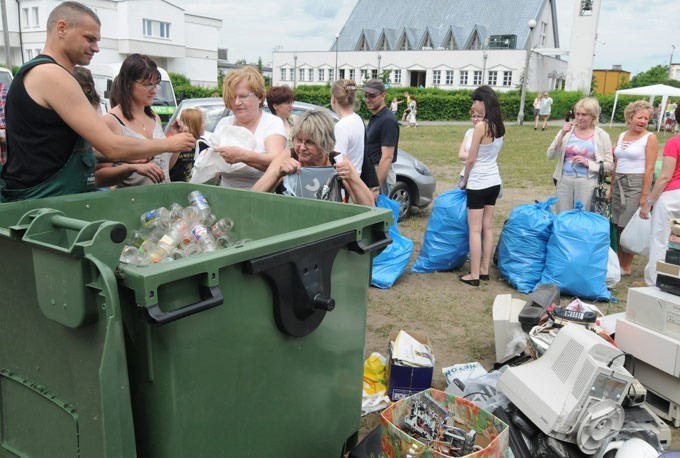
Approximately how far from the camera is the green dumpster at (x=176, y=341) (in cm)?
146

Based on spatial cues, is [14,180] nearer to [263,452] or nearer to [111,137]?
[111,137]

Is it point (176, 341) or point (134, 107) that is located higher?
point (134, 107)

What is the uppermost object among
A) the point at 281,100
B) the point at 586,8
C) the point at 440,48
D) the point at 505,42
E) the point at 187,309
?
the point at 586,8

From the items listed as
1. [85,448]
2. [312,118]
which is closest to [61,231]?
[85,448]

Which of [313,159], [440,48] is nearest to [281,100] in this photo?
[313,159]

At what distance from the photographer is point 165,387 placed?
5.08 feet

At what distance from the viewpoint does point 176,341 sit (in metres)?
1.53

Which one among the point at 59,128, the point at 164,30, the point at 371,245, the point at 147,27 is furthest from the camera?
the point at 164,30

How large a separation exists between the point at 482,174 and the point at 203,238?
324cm

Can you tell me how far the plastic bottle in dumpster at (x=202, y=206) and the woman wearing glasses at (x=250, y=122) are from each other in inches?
23.6

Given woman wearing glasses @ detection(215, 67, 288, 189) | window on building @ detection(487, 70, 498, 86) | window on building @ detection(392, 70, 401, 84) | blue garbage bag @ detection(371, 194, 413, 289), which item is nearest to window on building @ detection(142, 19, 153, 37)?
window on building @ detection(392, 70, 401, 84)

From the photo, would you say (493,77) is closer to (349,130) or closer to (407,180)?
(407,180)

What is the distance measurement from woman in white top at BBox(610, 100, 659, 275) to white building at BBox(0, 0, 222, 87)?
41620mm

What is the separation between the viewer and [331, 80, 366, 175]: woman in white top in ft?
14.3
